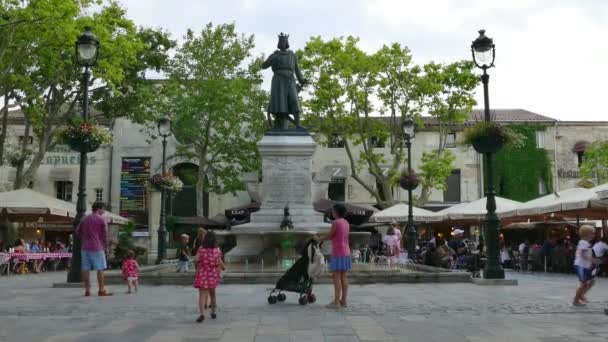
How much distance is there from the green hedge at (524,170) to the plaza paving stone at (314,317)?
32.4 metres

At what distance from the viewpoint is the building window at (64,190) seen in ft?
135

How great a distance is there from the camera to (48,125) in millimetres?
26391

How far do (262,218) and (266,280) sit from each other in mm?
4648

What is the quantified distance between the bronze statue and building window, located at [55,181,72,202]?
26.6 metres

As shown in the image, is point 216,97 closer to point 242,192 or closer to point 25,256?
point 242,192

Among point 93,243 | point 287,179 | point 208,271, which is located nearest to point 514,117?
point 287,179

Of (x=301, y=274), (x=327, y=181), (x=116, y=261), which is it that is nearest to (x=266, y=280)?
(x=301, y=274)

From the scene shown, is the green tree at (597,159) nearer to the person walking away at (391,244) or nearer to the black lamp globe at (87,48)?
the person walking away at (391,244)

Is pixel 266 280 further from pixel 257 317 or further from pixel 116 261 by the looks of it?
pixel 116 261

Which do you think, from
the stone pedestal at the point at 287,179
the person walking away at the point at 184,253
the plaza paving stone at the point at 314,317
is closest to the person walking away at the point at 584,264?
the plaza paving stone at the point at 314,317

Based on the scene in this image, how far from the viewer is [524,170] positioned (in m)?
43.3

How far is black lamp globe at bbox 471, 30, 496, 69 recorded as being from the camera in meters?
14.5

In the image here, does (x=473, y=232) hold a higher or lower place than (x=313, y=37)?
lower

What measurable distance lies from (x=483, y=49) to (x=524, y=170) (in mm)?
31088
